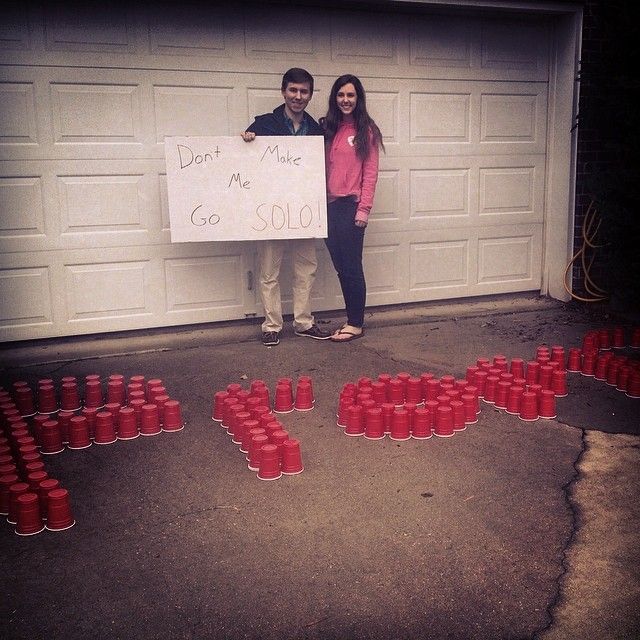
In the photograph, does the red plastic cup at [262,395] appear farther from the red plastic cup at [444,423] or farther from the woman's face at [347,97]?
the woman's face at [347,97]

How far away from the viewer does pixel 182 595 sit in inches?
114

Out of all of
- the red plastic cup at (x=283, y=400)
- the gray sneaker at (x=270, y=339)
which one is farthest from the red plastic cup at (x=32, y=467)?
the gray sneaker at (x=270, y=339)

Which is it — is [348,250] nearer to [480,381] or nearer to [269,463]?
[480,381]

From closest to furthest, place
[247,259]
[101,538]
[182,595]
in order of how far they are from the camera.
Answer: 1. [182,595]
2. [101,538]
3. [247,259]

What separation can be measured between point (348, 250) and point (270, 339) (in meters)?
1.07

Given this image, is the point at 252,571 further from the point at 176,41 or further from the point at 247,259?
the point at 176,41

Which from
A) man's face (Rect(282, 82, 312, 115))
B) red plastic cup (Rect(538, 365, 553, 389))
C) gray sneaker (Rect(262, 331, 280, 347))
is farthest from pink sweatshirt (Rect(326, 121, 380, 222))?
red plastic cup (Rect(538, 365, 553, 389))

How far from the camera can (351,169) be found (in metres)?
6.66

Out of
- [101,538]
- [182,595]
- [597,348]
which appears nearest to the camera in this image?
[182,595]

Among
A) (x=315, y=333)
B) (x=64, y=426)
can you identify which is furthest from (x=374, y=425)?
(x=315, y=333)

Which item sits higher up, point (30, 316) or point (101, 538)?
point (30, 316)

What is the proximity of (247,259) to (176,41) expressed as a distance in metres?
2.07

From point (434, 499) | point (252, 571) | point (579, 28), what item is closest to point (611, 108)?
point (579, 28)

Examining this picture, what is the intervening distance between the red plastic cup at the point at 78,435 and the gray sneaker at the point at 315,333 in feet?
9.43
